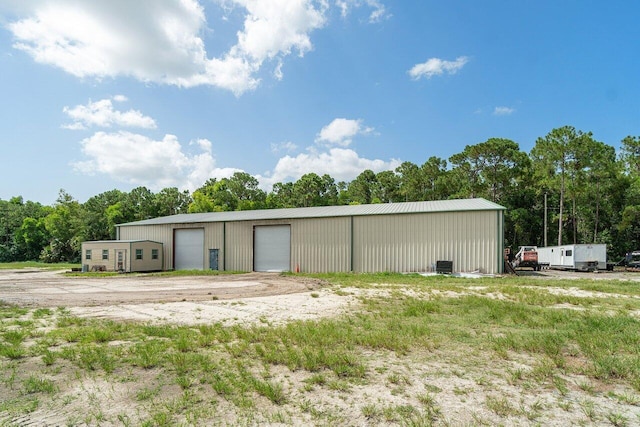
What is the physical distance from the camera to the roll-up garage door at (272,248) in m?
31.3

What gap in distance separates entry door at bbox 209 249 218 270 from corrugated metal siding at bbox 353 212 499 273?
1294 centimetres

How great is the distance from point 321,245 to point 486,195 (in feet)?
102

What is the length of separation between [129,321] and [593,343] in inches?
416

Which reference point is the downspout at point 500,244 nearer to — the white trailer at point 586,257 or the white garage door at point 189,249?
the white trailer at point 586,257

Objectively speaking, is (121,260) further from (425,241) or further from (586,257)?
(586,257)

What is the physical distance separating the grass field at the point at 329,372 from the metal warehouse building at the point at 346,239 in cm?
1606

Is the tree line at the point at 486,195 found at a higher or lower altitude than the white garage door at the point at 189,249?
higher

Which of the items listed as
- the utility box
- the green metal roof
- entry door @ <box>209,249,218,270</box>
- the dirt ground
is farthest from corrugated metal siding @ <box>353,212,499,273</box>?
entry door @ <box>209,249,218,270</box>

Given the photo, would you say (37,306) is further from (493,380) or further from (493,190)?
(493,190)

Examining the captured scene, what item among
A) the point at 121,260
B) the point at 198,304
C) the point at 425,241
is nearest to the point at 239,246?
the point at 121,260

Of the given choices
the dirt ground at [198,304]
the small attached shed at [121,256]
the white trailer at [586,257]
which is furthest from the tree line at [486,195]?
the dirt ground at [198,304]

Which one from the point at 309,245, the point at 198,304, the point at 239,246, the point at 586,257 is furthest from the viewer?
the point at 239,246

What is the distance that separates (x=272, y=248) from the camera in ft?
104

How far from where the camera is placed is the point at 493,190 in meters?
50.5
